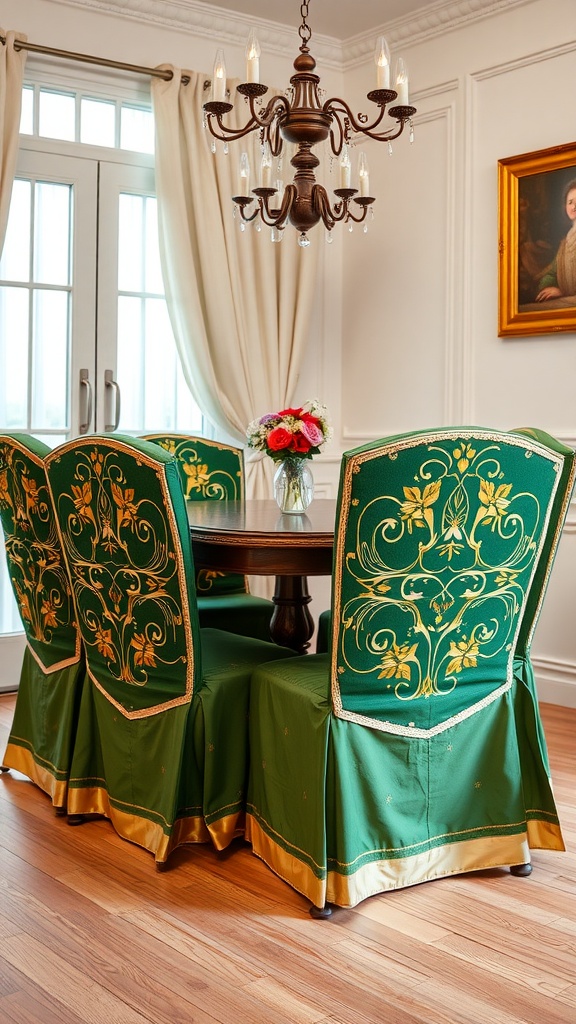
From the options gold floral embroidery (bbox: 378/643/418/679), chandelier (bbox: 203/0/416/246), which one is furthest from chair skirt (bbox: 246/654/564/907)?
chandelier (bbox: 203/0/416/246)

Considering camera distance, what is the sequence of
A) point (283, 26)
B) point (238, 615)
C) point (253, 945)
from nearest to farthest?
1. point (253, 945)
2. point (238, 615)
3. point (283, 26)

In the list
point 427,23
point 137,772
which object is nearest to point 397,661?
point 137,772

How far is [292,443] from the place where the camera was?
2953 millimetres

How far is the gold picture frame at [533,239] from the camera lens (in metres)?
4.02

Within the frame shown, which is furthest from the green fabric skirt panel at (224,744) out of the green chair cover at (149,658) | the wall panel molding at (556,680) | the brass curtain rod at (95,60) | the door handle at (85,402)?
the brass curtain rod at (95,60)

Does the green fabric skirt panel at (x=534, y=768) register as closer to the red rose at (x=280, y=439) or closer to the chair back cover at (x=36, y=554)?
the red rose at (x=280, y=439)

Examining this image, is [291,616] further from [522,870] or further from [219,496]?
[522,870]

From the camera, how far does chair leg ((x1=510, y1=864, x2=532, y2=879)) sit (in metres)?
2.38

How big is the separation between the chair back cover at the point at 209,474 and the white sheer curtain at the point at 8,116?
3.68 ft

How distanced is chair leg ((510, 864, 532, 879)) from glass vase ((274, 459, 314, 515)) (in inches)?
48.3

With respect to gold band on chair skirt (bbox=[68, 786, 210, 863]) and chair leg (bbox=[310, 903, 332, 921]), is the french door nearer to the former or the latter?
gold band on chair skirt (bbox=[68, 786, 210, 863])

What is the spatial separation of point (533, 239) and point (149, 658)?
264 cm

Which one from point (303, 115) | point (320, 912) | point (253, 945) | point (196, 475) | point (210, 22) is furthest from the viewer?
point (210, 22)

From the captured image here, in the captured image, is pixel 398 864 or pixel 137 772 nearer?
pixel 398 864
